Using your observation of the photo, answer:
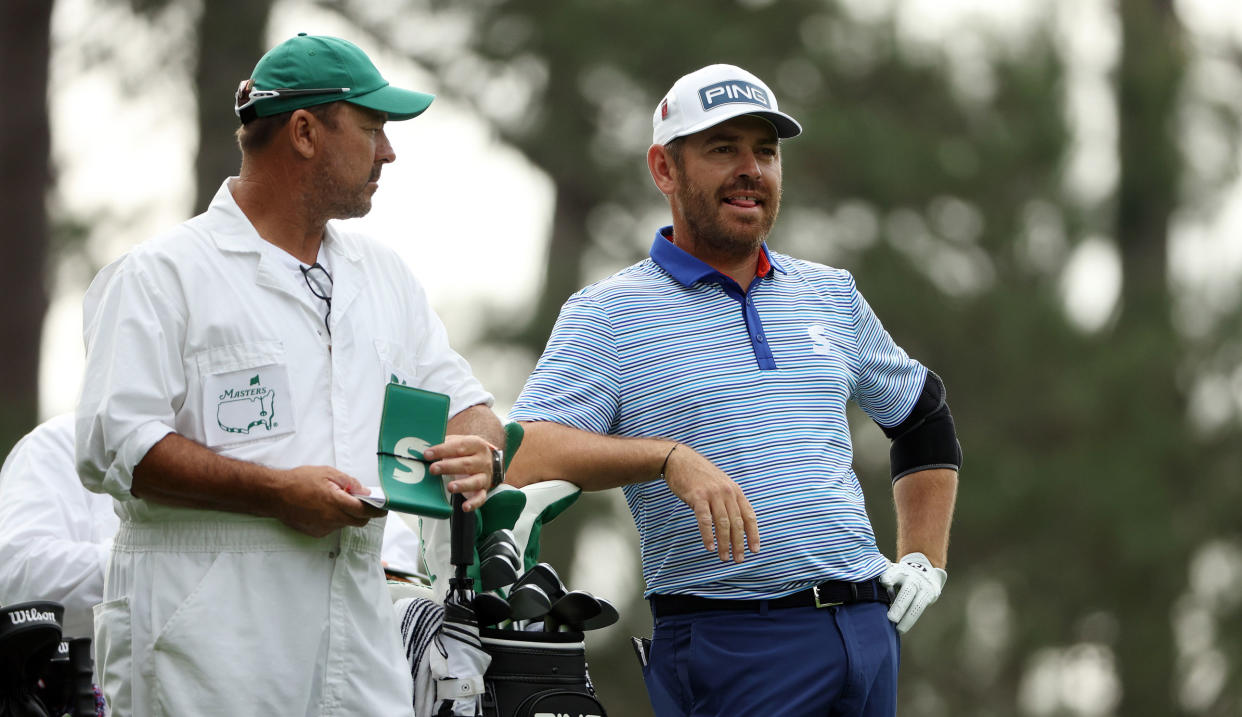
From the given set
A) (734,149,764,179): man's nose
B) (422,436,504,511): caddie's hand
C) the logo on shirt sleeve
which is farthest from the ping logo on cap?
(422,436,504,511): caddie's hand

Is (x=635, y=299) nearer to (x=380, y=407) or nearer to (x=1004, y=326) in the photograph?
(x=380, y=407)

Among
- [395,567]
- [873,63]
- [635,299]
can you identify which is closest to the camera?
[635,299]

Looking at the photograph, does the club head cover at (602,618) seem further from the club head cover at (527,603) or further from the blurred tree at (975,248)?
the blurred tree at (975,248)

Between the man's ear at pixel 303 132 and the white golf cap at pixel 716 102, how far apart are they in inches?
41.1

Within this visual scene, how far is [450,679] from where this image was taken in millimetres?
3330

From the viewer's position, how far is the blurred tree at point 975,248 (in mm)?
9617

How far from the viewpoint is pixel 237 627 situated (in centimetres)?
303

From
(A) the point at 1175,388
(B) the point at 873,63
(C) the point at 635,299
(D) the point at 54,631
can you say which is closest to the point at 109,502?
(D) the point at 54,631

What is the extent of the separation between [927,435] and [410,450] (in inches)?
63.8

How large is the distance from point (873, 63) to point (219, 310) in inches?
302

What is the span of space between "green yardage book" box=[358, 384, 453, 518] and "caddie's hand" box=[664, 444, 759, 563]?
566 mm

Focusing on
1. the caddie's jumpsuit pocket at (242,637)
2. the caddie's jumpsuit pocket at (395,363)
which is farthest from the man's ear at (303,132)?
the caddie's jumpsuit pocket at (242,637)

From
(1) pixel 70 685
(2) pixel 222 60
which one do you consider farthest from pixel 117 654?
(2) pixel 222 60

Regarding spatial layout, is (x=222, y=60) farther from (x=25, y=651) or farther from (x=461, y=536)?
(x=461, y=536)
